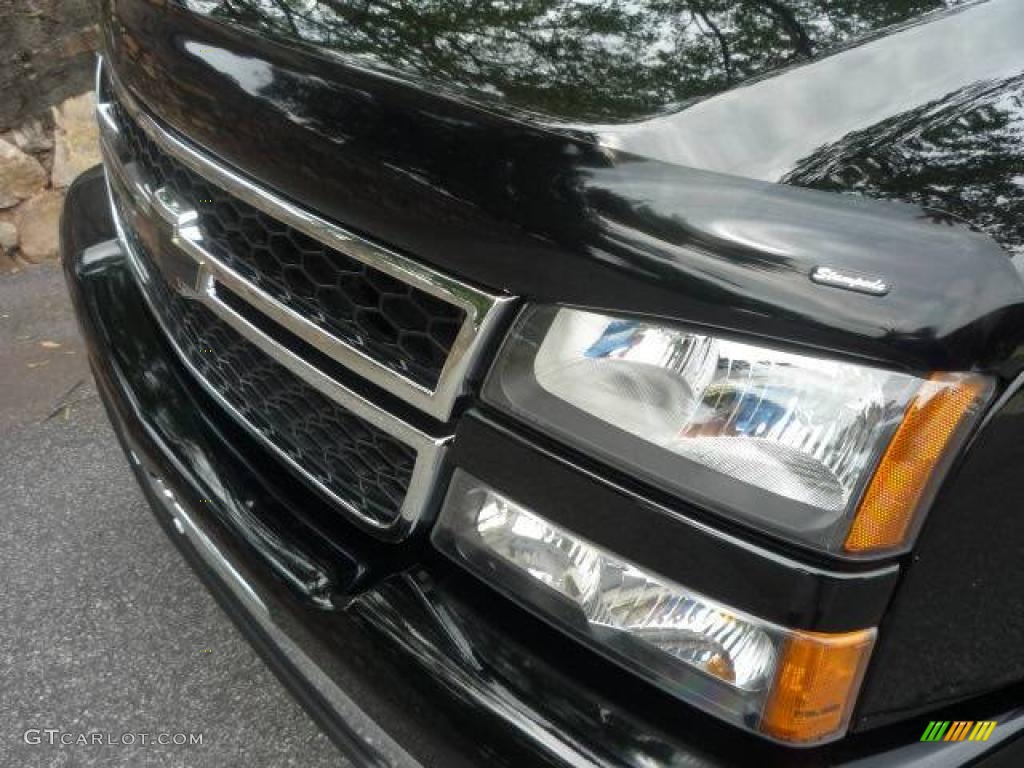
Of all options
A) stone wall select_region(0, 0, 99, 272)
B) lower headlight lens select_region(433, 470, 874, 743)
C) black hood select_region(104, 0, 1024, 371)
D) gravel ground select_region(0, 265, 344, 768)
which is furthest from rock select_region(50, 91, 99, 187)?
lower headlight lens select_region(433, 470, 874, 743)

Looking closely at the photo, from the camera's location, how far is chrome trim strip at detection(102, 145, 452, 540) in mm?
1398

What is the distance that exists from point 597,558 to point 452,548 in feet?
0.82

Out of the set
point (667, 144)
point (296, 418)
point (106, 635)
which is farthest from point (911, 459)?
point (106, 635)

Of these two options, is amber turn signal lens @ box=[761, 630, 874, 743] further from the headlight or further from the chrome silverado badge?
the chrome silverado badge

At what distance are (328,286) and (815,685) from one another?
2.88 feet

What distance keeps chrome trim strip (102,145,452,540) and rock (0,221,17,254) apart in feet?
10.2

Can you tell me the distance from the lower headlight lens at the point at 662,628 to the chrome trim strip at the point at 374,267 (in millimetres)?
140

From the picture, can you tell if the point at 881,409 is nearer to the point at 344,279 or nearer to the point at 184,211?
the point at 344,279

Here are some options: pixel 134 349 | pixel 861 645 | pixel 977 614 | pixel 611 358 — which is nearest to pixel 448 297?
pixel 611 358

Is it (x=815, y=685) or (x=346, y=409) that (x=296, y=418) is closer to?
(x=346, y=409)

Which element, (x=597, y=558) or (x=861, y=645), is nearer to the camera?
(x=861, y=645)

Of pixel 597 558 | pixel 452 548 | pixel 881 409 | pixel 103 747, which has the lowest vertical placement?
pixel 103 747

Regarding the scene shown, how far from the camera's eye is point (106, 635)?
261cm

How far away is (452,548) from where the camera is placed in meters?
1.44
